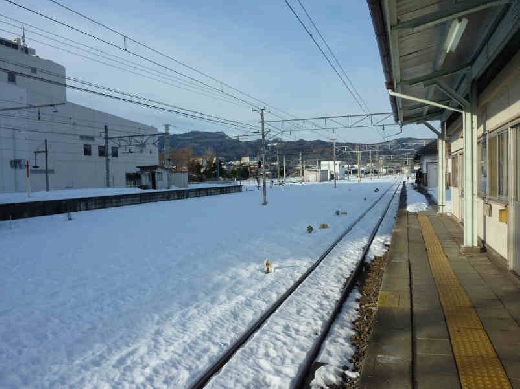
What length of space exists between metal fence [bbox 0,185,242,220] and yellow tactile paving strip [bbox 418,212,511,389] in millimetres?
17505

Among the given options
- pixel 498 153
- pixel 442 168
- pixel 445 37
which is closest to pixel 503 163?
pixel 498 153

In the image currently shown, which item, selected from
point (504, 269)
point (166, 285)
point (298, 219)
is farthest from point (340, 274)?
point (298, 219)

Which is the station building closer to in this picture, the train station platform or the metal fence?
the train station platform

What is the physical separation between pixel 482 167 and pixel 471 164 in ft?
4.06

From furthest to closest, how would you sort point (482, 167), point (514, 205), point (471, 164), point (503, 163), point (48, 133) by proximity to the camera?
point (48, 133)
point (482, 167)
point (471, 164)
point (503, 163)
point (514, 205)

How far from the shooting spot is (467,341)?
4090mm

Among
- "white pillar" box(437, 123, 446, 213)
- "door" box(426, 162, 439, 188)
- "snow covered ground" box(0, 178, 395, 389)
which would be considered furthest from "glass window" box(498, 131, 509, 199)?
"door" box(426, 162, 439, 188)

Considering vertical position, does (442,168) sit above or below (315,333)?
above

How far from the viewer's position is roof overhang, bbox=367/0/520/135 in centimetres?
492

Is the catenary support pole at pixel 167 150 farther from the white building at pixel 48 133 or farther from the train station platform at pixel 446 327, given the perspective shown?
the train station platform at pixel 446 327

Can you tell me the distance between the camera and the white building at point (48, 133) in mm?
36969

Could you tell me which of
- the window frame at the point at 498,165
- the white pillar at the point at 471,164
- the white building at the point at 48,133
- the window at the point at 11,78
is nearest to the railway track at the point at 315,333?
the white pillar at the point at 471,164

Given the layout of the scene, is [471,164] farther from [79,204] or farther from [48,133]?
[48,133]

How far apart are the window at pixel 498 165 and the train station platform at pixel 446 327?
1309 mm
